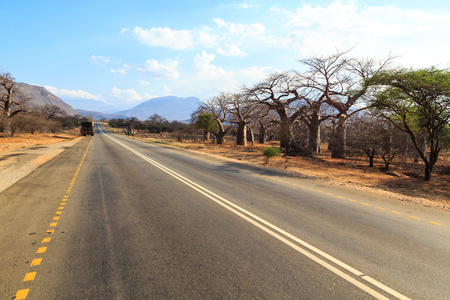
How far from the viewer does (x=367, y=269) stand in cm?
339

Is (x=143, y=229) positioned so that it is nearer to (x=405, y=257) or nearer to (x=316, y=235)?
(x=316, y=235)

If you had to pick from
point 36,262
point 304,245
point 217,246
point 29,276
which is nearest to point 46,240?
point 36,262

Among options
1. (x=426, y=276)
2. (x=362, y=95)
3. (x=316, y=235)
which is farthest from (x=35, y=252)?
(x=362, y=95)

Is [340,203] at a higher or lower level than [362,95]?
lower

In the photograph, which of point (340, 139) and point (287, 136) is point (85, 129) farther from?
point (340, 139)

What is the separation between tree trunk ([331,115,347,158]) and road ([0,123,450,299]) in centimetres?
1601

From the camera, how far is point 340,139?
22.4 metres

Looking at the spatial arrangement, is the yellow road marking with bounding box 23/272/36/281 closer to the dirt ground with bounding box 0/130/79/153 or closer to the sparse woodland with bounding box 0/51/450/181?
the sparse woodland with bounding box 0/51/450/181

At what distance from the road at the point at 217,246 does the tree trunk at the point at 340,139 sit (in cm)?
1601

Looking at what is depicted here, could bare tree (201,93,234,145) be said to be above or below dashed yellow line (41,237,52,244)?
above

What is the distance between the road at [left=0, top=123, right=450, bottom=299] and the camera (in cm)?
293

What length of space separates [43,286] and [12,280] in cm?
53

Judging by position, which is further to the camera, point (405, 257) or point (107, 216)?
point (107, 216)

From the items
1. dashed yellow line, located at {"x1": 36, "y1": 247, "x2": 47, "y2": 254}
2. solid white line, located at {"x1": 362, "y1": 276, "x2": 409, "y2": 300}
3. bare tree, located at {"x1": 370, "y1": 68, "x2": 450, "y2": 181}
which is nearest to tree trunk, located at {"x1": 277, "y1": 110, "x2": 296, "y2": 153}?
bare tree, located at {"x1": 370, "y1": 68, "x2": 450, "y2": 181}
